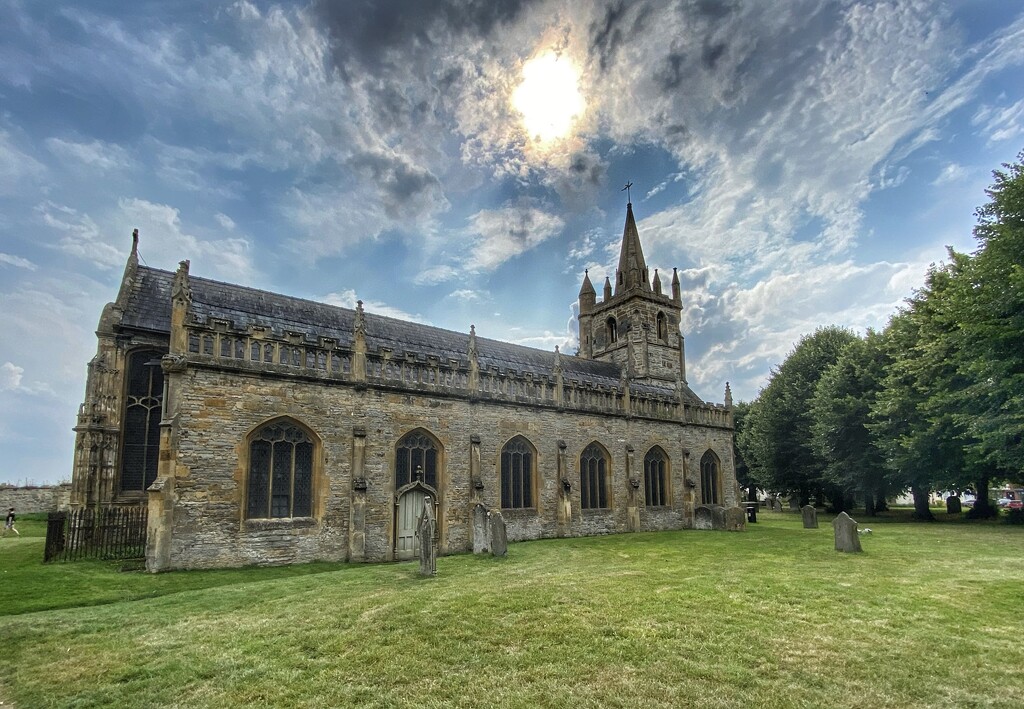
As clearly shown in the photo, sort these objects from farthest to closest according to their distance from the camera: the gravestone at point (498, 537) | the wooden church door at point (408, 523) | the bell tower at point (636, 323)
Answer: the bell tower at point (636, 323)
the wooden church door at point (408, 523)
the gravestone at point (498, 537)

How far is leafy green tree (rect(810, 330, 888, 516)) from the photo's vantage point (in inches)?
1337

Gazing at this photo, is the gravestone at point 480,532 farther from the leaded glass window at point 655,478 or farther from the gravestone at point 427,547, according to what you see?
the leaded glass window at point 655,478

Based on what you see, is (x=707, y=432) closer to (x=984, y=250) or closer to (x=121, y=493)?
(x=984, y=250)

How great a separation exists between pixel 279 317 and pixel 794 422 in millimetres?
37609

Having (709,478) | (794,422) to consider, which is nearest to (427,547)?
(709,478)

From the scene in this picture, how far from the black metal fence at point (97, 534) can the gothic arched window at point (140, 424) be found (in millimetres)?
1960

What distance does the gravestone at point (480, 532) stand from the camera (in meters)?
18.4

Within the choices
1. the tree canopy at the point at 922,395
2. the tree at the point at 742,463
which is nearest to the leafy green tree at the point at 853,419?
the tree canopy at the point at 922,395

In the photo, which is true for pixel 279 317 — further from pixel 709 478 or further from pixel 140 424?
pixel 709 478

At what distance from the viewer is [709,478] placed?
30875 mm

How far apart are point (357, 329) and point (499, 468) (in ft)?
25.3

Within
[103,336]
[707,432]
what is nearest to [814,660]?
[103,336]

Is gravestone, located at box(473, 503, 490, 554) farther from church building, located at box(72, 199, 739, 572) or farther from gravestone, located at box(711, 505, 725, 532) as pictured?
gravestone, located at box(711, 505, 725, 532)

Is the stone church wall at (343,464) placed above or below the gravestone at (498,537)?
above
